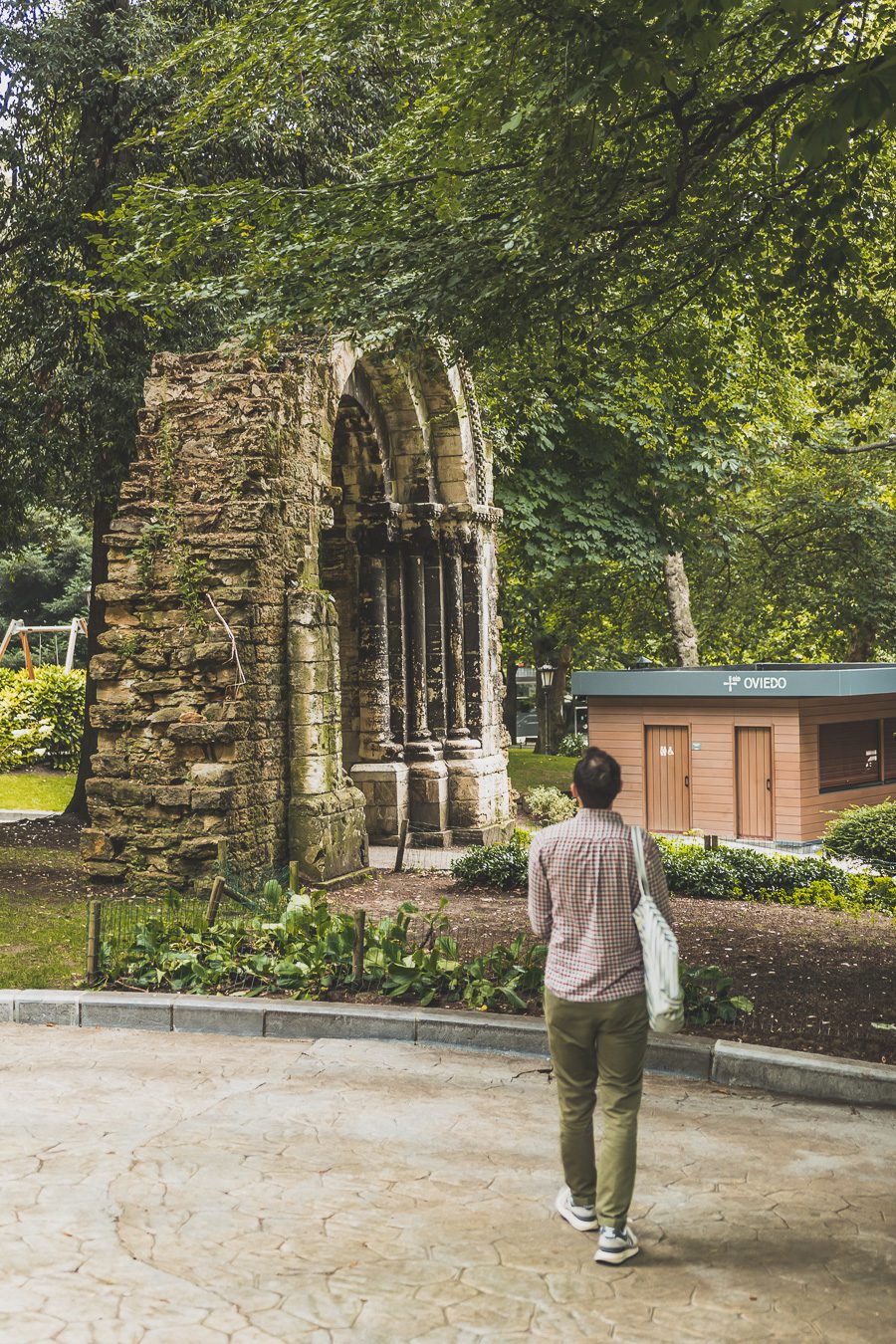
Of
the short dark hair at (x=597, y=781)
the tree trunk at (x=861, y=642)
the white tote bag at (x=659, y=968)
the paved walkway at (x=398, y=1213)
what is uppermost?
the tree trunk at (x=861, y=642)

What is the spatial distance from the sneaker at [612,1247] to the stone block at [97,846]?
27.4ft

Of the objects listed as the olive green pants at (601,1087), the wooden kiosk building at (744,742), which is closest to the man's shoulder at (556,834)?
the olive green pants at (601,1087)

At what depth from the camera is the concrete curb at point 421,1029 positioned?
6.46 m

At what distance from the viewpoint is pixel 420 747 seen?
59.8ft

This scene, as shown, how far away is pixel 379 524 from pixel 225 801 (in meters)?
7.31

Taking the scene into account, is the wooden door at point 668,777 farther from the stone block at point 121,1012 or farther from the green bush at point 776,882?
the stone block at point 121,1012

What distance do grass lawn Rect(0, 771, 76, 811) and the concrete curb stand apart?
13500 mm

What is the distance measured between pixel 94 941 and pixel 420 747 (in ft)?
33.0

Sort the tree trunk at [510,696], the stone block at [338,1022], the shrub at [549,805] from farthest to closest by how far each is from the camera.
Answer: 1. the tree trunk at [510,696]
2. the shrub at [549,805]
3. the stone block at [338,1022]

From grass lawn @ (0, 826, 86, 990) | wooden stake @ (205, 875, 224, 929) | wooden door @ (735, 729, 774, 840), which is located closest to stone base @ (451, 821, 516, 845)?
wooden door @ (735, 729, 774, 840)

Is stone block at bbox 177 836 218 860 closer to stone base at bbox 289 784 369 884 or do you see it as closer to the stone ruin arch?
the stone ruin arch

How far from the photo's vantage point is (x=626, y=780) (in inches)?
940

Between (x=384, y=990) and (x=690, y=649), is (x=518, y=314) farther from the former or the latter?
(x=690, y=649)

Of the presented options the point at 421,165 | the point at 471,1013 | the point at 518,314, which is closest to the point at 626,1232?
the point at 471,1013
